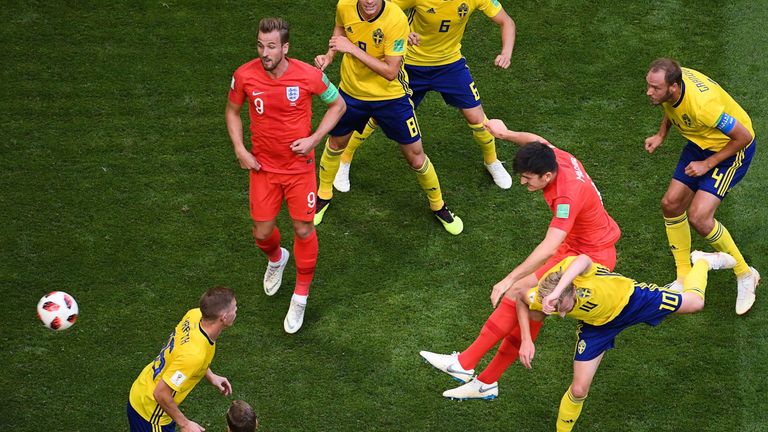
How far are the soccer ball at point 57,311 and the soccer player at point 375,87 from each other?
272 cm

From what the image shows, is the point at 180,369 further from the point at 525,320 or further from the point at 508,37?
the point at 508,37

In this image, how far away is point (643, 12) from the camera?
37.2ft

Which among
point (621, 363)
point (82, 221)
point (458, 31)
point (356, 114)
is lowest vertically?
point (82, 221)

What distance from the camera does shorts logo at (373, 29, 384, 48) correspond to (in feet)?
27.0

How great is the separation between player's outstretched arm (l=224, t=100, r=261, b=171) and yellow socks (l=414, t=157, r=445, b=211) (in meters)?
1.80

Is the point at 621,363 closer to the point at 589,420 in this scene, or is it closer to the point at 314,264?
the point at 589,420

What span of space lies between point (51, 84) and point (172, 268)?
302 centimetres

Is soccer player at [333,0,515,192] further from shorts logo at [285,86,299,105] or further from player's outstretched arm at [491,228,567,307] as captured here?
player's outstretched arm at [491,228,567,307]

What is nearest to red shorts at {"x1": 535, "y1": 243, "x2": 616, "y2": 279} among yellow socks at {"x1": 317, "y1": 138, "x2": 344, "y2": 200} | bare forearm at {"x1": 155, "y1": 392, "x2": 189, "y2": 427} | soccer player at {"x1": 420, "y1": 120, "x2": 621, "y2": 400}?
soccer player at {"x1": 420, "y1": 120, "x2": 621, "y2": 400}

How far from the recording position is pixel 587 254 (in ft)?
24.7

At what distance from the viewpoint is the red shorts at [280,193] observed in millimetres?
7918

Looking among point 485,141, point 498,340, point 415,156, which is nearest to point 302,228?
point 415,156

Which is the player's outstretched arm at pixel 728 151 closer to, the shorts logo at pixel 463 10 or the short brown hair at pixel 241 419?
the shorts logo at pixel 463 10

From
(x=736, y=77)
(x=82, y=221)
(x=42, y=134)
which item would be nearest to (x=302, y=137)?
(x=82, y=221)
